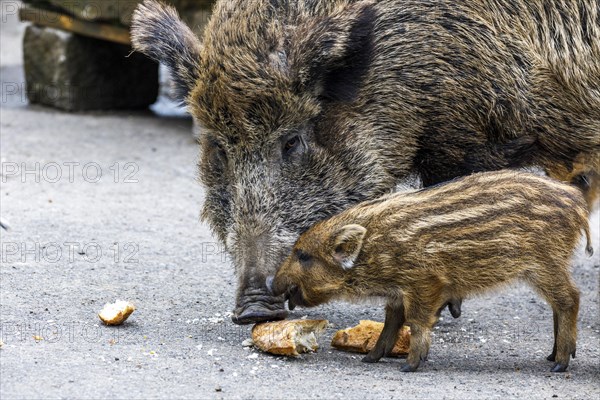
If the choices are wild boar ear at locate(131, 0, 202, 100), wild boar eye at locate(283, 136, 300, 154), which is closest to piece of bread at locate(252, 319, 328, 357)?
wild boar eye at locate(283, 136, 300, 154)

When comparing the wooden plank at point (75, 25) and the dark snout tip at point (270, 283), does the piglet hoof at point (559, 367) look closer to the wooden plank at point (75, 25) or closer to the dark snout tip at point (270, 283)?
the dark snout tip at point (270, 283)

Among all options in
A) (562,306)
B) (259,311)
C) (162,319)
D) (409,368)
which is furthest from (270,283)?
(562,306)

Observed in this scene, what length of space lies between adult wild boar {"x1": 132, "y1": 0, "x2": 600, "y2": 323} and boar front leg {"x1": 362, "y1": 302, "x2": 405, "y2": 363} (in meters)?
0.66

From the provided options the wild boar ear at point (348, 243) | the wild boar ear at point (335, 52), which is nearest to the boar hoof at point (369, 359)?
the wild boar ear at point (348, 243)

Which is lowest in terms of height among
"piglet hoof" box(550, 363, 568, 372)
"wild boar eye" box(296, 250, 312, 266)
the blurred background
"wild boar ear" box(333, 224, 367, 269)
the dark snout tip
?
the blurred background

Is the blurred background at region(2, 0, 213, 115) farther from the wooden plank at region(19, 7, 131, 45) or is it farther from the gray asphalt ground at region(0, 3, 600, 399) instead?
the gray asphalt ground at region(0, 3, 600, 399)

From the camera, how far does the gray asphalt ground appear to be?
4945mm

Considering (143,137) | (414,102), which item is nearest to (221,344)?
(414,102)

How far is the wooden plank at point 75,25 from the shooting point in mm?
11648

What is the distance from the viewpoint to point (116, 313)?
573cm

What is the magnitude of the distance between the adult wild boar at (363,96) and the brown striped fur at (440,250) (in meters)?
0.29

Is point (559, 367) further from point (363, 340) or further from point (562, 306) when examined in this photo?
A: point (363, 340)

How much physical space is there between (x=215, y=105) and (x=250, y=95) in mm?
229

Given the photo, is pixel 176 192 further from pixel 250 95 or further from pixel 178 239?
pixel 250 95
